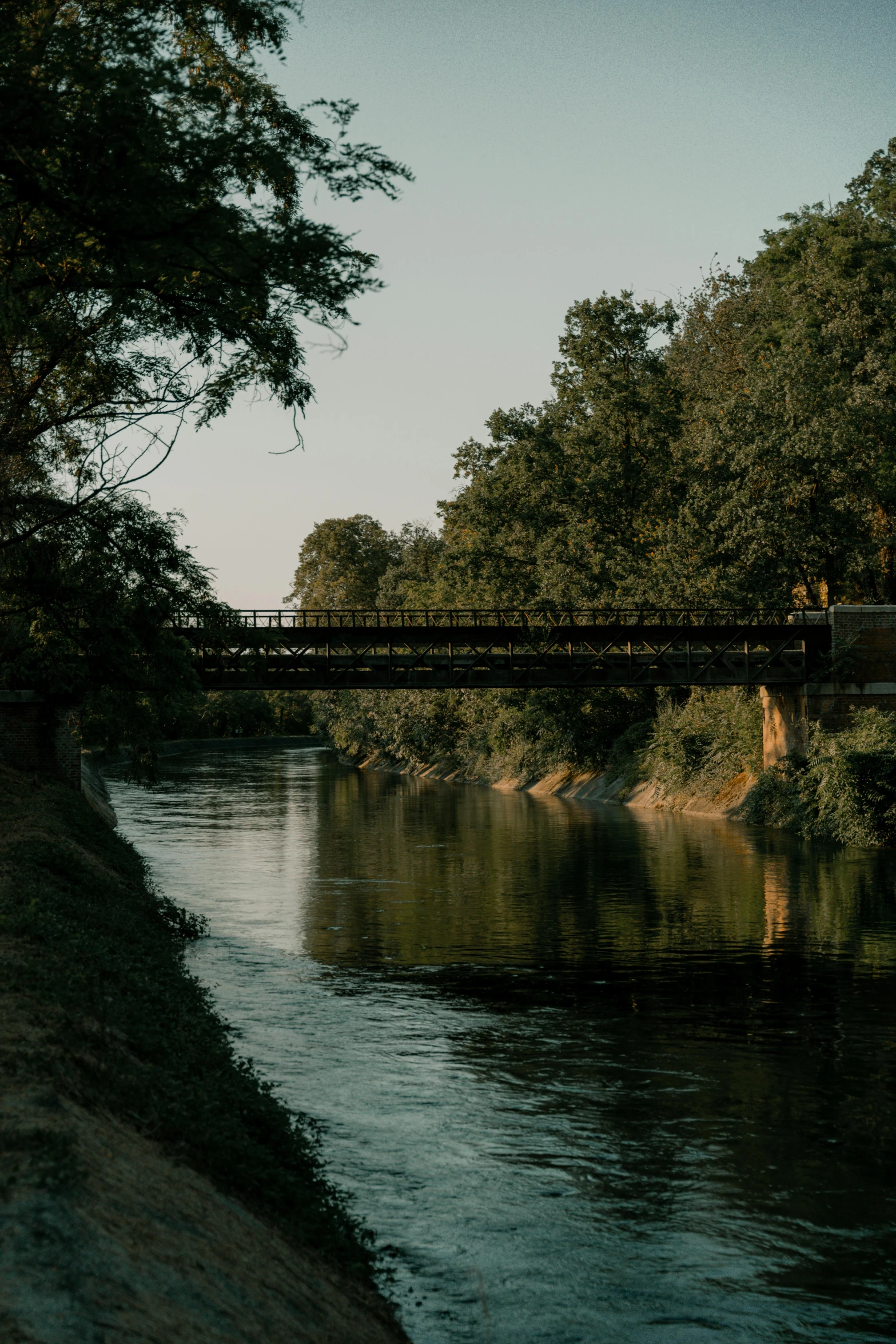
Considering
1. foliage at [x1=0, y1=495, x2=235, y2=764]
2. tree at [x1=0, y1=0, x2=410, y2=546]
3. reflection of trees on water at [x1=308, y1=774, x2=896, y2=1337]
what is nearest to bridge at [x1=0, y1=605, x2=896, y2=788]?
reflection of trees on water at [x1=308, y1=774, x2=896, y2=1337]

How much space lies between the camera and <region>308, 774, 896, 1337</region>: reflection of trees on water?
33.0 feet

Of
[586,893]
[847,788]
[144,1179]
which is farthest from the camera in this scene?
[847,788]

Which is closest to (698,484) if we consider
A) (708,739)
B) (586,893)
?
(708,739)

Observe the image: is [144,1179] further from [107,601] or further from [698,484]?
[698,484]

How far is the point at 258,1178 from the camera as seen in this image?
25.7 feet

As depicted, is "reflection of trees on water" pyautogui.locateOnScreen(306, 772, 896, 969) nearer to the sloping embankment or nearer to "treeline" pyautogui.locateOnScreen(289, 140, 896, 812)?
the sloping embankment

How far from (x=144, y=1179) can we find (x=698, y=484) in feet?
137

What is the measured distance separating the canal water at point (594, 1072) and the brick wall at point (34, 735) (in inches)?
232

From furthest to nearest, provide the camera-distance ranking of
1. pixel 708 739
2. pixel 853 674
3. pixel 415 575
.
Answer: pixel 415 575 → pixel 708 739 → pixel 853 674

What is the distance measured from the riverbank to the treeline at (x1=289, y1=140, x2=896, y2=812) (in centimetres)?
3510

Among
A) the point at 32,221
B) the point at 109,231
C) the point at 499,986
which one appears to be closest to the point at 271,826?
the point at 499,986

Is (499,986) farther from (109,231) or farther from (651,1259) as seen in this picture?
(109,231)

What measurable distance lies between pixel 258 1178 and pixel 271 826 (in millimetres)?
35752

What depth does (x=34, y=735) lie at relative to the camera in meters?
34.7
